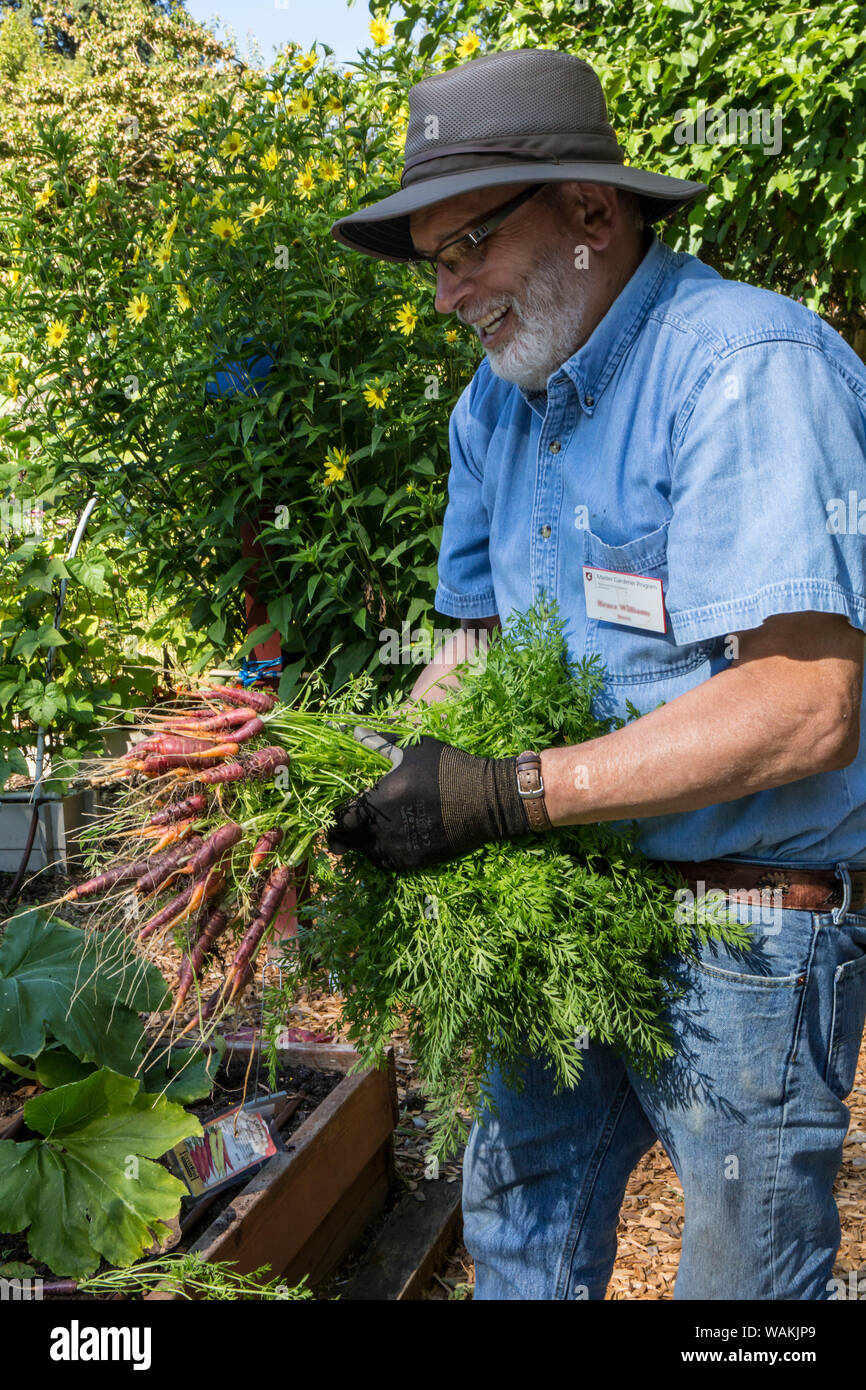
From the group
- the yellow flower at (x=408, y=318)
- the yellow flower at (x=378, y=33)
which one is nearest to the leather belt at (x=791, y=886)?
the yellow flower at (x=408, y=318)

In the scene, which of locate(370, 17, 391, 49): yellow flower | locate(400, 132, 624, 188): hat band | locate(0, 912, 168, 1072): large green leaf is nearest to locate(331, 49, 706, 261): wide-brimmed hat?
locate(400, 132, 624, 188): hat band

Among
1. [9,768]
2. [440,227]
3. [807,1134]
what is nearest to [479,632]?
[440,227]

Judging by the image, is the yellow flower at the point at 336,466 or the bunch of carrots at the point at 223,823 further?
the yellow flower at the point at 336,466

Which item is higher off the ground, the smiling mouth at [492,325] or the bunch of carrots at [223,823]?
the smiling mouth at [492,325]

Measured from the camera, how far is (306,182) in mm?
3225

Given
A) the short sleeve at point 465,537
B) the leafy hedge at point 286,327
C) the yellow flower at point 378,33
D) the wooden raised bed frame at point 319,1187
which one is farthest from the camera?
the yellow flower at point 378,33

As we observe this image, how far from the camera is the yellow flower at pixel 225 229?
3.21m

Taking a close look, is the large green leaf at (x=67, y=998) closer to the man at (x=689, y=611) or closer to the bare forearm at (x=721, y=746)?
the man at (x=689, y=611)

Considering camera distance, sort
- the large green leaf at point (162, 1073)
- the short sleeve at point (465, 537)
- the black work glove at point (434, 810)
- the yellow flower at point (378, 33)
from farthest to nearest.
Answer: the yellow flower at point (378, 33), the large green leaf at point (162, 1073), the short sleeve at point (465, 537), the black work glove at point (434, 810)

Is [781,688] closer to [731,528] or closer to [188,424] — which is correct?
[731,528]

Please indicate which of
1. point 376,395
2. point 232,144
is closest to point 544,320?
point 376,395

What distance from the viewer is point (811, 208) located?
4273mm

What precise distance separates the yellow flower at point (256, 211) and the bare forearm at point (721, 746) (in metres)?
2.33

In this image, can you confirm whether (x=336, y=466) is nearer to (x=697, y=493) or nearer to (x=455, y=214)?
(x=455, y=214)
